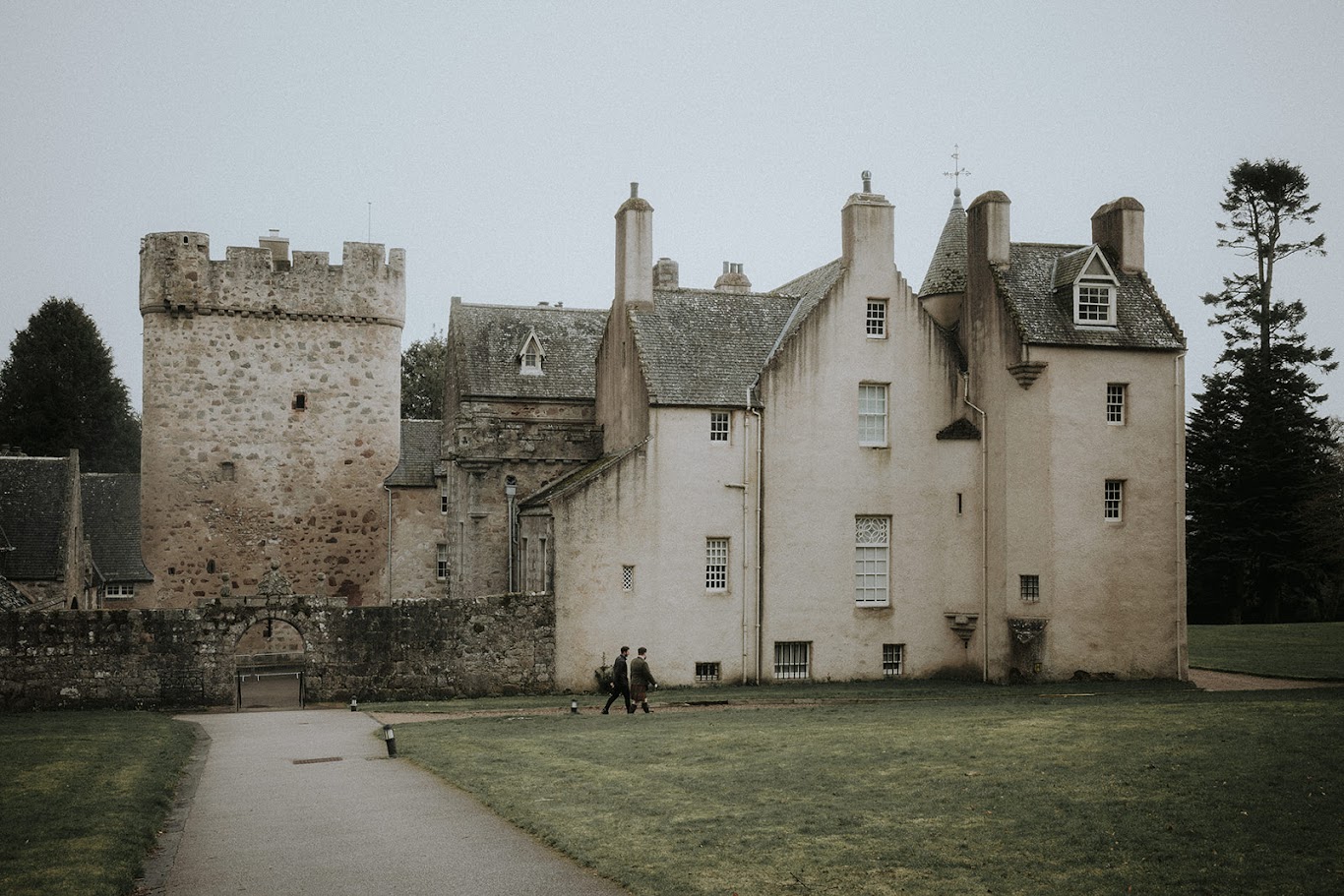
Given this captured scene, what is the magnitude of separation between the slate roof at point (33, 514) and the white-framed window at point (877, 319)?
26362 millimetres

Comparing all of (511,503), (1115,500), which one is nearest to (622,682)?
(511,503)

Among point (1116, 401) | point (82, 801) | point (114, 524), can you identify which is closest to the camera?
point (82, 801)

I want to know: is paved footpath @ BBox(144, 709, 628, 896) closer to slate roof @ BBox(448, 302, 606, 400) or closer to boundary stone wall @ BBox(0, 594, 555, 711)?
boundary stone wall @ BBox(0, 594, 555, 711)

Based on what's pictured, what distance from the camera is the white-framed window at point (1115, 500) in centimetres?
3409

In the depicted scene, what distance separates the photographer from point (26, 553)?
4128 centimetres

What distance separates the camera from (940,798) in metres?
14.8

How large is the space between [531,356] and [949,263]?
47.5 feet

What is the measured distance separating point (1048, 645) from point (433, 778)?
19.8 m

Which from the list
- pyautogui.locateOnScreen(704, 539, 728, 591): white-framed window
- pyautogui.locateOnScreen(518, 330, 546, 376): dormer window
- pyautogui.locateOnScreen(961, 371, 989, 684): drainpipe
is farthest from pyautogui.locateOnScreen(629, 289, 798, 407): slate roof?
pyautogui.locateOnScreen(518, 330, 546, 376): dormer window

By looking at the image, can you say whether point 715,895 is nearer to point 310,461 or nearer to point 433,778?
point 433,778

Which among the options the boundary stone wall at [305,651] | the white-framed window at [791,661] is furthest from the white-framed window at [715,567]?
the boundary stone wall at [305,651]

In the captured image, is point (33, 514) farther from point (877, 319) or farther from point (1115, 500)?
point (1115, 500)

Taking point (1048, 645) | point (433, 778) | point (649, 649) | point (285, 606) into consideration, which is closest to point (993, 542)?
point (1048, 645)

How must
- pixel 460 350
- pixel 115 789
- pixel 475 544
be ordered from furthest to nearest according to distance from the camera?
pixel 460 350
pixel 475 544
pixel 115 789
